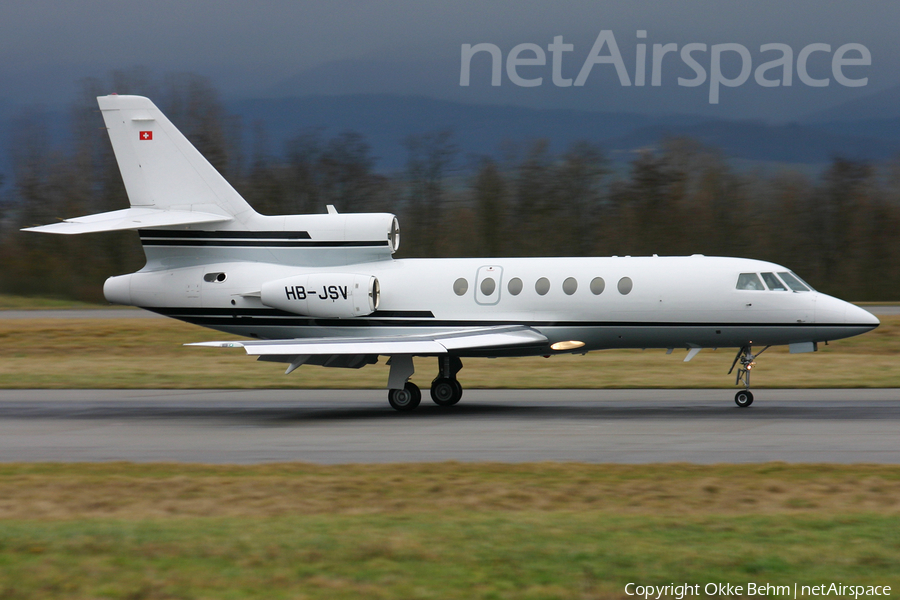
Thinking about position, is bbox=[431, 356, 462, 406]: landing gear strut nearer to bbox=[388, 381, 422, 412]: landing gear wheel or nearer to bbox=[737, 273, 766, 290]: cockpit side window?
bbox=[388, 381, 422, 412]: landing gear wheel

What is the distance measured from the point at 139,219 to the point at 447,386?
7.73 m

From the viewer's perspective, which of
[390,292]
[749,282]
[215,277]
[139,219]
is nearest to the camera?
[749,282]

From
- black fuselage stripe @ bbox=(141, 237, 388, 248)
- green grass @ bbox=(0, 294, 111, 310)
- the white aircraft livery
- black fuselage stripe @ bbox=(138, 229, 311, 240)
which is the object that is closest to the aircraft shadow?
the white aircraft livery

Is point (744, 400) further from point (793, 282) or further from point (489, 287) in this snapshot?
point (489, 287)

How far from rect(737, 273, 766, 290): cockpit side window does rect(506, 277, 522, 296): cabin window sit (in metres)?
4.46

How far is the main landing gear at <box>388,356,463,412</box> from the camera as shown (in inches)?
755

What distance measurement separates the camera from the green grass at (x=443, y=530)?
22.1ft

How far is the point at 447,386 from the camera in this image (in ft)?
66.1

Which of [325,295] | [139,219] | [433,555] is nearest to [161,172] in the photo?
[139,219]

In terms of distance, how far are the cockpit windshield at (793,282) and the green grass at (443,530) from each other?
7.98m

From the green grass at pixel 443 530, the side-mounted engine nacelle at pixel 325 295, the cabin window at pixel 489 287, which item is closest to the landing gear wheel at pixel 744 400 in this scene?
the cabin window at pixel 489 287

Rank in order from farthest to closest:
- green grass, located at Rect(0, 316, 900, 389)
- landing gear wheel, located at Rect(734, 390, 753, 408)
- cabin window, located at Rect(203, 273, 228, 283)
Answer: green grass, located at Rect(0, 316, 900, 389) → cabin window, located at Rect(203, 273, 228, 283) → landing gear wheel, located at Rect(734, 390, 753, 408)

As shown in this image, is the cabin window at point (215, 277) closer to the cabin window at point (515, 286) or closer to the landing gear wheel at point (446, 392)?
the landing gear wheel at point (446, 392)

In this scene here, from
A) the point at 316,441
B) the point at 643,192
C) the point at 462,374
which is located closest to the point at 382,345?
the point at 316,441
